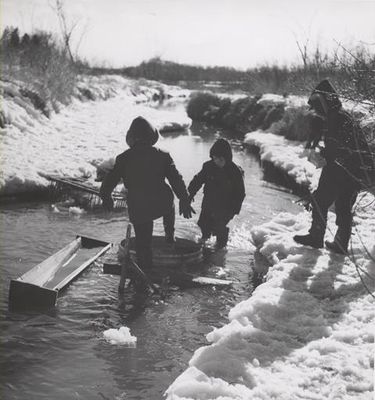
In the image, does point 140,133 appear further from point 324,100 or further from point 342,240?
point 342,240

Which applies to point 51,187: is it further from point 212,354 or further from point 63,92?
point 63,92

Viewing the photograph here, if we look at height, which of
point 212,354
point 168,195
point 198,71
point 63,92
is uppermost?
point 198,71

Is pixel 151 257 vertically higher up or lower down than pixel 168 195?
lower down

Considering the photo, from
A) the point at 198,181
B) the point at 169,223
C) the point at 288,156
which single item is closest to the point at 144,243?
the point at 169,223

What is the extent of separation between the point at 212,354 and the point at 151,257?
2390 mm

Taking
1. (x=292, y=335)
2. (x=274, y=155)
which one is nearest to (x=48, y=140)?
(x=274, y=155)

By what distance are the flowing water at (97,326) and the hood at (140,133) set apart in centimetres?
175

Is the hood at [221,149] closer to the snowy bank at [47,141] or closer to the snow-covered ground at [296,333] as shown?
the snow-covered ground at [296,333]

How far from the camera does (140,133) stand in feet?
19.4

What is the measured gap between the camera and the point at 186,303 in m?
5.85

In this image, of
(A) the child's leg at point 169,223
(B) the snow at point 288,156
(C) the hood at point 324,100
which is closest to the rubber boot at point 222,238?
(A) the child's leg at point 169,223

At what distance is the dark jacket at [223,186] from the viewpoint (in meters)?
7.33

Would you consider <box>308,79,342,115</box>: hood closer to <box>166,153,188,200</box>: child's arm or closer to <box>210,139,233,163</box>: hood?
<box>210,139,233,163</box>: hood

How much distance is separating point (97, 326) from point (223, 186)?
295cm
